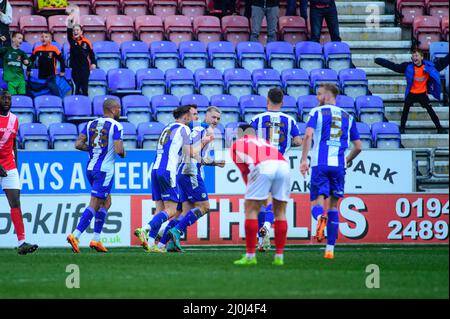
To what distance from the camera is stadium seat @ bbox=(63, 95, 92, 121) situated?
19.7m

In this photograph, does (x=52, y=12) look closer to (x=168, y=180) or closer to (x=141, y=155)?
(x=141, y=155)

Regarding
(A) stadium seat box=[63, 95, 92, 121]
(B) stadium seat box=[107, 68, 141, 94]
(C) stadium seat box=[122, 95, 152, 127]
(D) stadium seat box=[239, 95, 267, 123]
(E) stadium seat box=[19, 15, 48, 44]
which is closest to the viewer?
(A) stadium seat box=[63, 95, 92, 121]

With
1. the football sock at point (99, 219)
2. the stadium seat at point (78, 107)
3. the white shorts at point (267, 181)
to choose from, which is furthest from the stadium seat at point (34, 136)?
the white shorts at point (267, 181)

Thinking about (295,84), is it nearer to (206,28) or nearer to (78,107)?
(206,28)

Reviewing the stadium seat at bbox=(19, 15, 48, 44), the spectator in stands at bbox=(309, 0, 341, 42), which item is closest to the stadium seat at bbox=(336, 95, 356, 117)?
the spectator in stands at bbox=(309, 0, 341, 42)

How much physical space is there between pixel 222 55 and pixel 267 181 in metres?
10.4

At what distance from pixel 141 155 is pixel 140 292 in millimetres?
8044

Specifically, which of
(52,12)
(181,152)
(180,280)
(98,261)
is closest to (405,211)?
(181,152)

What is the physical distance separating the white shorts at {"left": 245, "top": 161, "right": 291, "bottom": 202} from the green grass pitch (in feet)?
2.60

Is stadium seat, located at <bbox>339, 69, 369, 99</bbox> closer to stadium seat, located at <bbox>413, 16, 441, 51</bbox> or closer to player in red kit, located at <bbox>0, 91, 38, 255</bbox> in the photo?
stadium seat, located at <bbox>413, 16, 441, 51</bbox>

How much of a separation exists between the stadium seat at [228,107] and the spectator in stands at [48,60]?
3119mm

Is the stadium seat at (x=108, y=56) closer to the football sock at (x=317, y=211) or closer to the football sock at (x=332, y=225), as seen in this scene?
the football sock at (x=317, y=211)

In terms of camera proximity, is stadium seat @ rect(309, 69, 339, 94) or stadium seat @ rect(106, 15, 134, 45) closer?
stadium seat @ rect(309, 69, 339, 94)

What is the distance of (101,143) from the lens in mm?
14797
